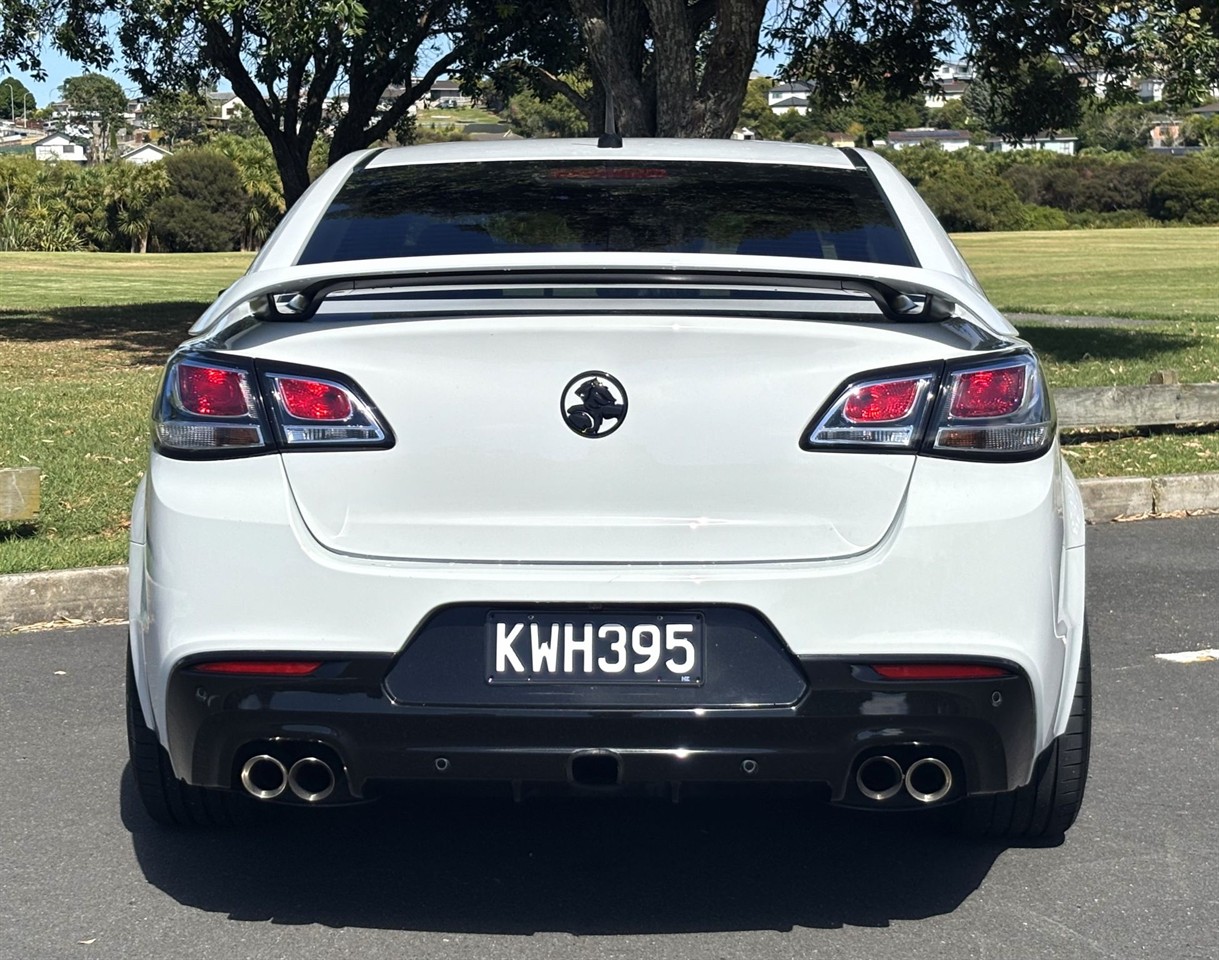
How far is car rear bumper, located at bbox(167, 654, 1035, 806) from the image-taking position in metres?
3.17

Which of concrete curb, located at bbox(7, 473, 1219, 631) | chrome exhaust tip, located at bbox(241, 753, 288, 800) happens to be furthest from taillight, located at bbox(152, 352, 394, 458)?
concrete curb, located at bbox(7, 473, 1219, 631)

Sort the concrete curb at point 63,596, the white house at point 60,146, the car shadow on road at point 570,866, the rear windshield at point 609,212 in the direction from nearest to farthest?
the car shadow on road at point 570,866
the rear windshield at point 609,212
the concrete curb at point 63,596
the white house at point 60,146

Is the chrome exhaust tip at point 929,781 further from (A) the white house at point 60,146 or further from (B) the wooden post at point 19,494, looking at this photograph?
(A) the white house at point 60,146

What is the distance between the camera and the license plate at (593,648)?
125 inches

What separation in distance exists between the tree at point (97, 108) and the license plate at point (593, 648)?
118 metres

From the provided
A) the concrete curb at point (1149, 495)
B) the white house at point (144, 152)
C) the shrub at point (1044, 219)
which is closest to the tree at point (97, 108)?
the white house at point (144, 152)

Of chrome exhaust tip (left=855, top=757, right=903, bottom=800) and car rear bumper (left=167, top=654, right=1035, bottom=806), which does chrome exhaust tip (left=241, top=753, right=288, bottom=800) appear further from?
chrome exhaust tip (left=855, top=757, right=903, bottom=800)

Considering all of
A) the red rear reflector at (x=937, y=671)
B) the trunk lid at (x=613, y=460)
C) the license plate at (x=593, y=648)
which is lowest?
the red rear reflector at (x=937, y=671)

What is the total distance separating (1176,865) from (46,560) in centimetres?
467

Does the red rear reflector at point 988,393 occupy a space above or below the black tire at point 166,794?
above

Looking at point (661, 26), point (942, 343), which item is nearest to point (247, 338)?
point (942, 343)

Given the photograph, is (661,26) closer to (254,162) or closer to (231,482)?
(231,482)

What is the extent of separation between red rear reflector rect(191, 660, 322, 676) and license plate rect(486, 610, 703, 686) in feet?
1.09

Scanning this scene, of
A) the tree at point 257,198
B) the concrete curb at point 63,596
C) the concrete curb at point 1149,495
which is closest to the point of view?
the concrete curb at point 63,596
